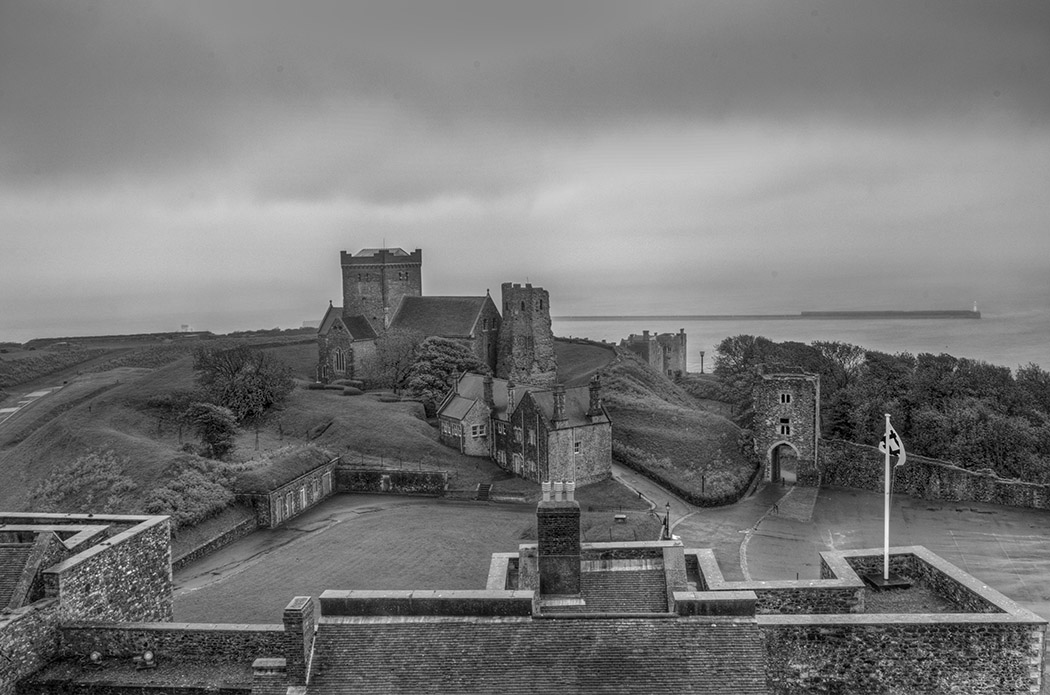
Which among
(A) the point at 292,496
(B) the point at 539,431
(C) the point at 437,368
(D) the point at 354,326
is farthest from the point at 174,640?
(D) the point at 354,326

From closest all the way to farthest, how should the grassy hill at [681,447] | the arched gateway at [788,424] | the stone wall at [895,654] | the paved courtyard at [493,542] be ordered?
the stone wall at [895,654], the paved courtyard at [493,542], the grassy hill at [681,447], the arched gateway at [788,424]

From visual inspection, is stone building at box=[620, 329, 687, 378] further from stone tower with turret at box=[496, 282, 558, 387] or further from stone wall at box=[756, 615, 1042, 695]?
stone wall at box=[756, 615, 1042, 695]

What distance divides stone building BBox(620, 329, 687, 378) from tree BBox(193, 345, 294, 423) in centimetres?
4359

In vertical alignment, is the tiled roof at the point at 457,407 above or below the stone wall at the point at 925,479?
above

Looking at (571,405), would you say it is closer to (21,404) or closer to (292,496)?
(292,496)

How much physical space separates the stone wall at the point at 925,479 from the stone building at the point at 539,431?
1297 cm

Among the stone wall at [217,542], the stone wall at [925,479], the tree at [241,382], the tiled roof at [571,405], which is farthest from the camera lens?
the tree at [241,382]

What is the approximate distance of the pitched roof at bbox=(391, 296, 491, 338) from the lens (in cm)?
6650

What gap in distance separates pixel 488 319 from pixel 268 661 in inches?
2238

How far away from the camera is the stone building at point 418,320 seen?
2569 inches

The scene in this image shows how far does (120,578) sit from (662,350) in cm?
8000

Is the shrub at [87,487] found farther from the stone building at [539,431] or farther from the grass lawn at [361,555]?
the stone building at [539,431]

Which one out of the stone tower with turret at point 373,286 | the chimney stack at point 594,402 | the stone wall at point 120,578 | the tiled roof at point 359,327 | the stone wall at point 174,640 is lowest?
the stone wall at point 174,640

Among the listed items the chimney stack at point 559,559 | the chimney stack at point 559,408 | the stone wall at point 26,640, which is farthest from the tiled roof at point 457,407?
the chimney stack at point 559,559
